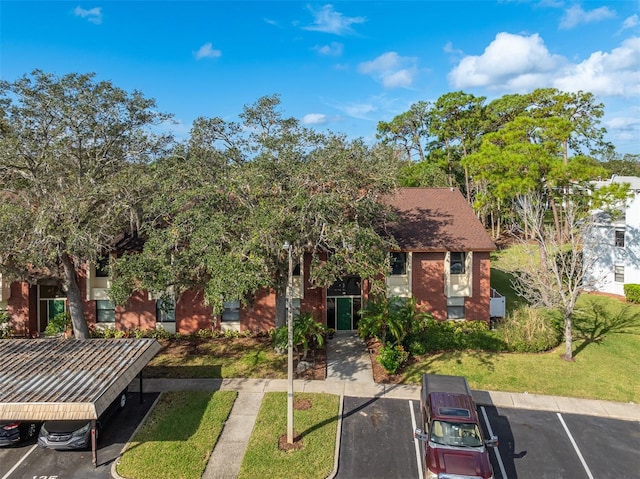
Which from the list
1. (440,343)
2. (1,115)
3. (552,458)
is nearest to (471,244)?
(440,343)

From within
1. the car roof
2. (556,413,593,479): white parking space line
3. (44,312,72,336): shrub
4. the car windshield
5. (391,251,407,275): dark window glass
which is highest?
(391,251,407,275): dark window glass

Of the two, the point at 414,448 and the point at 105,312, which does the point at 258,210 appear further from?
the point at 105,312

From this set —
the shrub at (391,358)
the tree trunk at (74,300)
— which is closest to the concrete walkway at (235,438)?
the shrub at (391,358)

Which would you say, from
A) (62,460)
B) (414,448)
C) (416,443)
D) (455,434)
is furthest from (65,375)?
(455,434)

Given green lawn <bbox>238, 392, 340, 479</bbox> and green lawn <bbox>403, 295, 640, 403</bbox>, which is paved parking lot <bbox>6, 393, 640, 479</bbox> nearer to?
green lawn <bbox>238, 392, 340, 479</bbox>

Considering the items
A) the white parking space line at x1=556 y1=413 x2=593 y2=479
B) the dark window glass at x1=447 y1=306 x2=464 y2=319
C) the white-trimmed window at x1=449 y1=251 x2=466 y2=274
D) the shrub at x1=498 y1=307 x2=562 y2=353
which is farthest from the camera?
the dark window glass at x1=447 y1=306 x2=464 y2=319

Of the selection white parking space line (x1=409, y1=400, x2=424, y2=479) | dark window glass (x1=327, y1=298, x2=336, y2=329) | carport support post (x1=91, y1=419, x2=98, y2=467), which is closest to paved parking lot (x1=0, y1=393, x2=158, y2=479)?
carport support post (x1=91, y1=419, x2=98, y2=467)

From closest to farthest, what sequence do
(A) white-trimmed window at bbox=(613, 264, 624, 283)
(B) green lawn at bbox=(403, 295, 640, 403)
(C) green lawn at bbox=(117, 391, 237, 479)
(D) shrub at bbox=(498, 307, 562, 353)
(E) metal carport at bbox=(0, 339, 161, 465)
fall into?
(E) metal carport at bbox=(0, 339, 161, 465), (C) green lawn at bbox=(117, 391, 237, 479), (B) green lawn at bbox=(403, 295, 640, 403), (D) shrub at bbox=(498, 307, 562, 353), (A) white-trimmed window at bbox=(613, 264, 624, 283)
